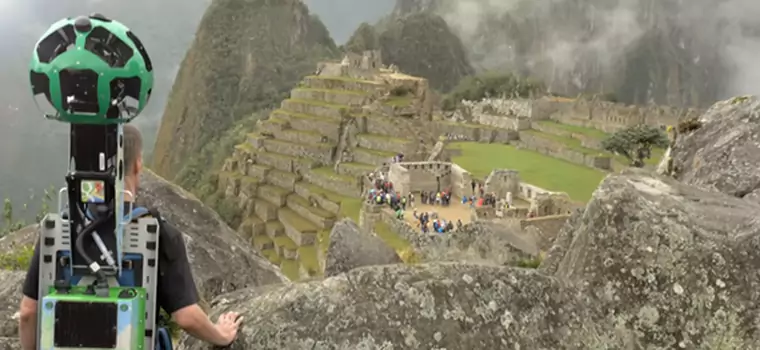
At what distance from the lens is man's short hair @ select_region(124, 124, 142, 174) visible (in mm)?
2604

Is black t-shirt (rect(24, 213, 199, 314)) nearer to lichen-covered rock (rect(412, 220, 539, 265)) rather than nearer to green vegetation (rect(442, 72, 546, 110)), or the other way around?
lichen-covered rock (rect(412, 220, 539, 265))

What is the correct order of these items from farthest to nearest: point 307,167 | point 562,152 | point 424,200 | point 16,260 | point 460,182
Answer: point 562,152, point 307,167, point 460,182, point 424,200, point 16,260

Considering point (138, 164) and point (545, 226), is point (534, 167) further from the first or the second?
point (138, 164)

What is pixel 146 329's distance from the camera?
257 centimetres

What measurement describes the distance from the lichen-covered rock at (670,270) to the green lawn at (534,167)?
26794 millimetres

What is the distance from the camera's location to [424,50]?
288ft

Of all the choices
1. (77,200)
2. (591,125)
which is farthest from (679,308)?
(591,125)

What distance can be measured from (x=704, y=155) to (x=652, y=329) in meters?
3.24

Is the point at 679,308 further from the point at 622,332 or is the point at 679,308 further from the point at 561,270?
the point at 561,270

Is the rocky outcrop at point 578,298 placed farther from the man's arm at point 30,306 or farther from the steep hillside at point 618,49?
the steep hillside at point 618,49

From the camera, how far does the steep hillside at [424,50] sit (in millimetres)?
87250

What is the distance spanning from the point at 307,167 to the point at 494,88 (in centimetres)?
3692

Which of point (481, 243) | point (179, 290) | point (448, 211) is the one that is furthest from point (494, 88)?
point (179, 290)

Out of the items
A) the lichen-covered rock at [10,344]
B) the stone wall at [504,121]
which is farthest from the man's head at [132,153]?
the stone wall at [504,121]
